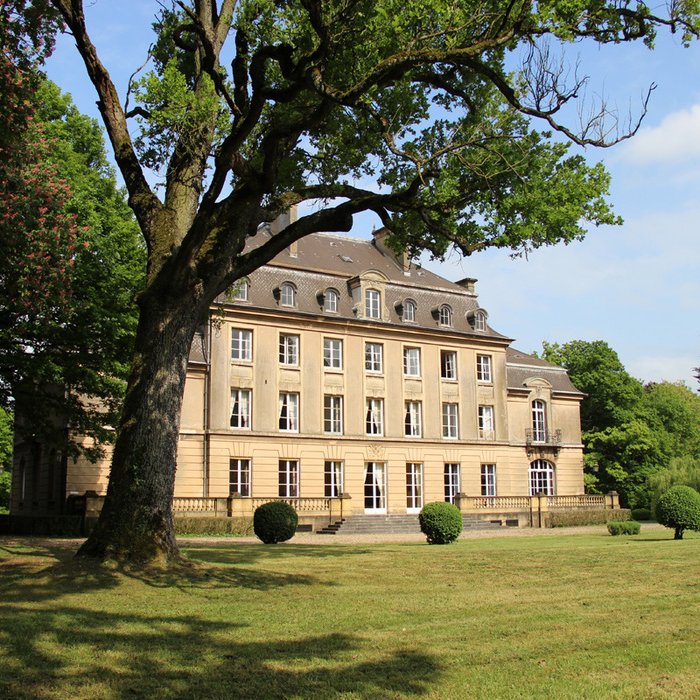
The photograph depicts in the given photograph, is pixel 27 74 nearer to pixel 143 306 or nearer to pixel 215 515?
pixel 143 306

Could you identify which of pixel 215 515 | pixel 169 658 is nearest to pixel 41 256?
pixel 169 658

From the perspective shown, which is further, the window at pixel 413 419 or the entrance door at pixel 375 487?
the window at pixel 413 419

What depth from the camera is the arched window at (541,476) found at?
1778 inches

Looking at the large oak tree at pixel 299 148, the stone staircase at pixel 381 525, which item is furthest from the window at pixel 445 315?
the large oak tree at pixel 299 148

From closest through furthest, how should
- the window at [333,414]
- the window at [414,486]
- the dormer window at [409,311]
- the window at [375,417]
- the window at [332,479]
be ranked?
the window at [332,479] → the window at [333,414] → the window at [375,417] → the window at [414,486] → the dormer window at [409,311]

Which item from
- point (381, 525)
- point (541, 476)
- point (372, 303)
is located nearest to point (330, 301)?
point (372, 303)

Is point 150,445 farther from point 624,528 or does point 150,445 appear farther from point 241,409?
point 241,409

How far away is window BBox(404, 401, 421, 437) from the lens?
4141cm

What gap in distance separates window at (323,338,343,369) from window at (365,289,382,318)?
2309mm

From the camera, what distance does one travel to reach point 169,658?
6.63 meters

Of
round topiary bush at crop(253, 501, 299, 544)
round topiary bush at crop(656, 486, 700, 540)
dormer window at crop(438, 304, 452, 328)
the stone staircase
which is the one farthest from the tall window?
round topiary bush at crop(253, 501, 299, 544)

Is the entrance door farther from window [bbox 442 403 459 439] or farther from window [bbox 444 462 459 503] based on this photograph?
window [bbox 442 403 459 439]

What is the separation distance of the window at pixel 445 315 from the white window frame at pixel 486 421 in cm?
489

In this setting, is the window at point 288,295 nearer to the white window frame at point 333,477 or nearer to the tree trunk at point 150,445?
the white window frame at point 333,477
